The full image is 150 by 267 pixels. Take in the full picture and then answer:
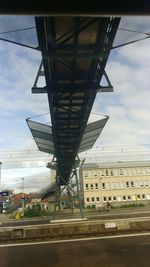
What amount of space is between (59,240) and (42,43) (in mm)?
11902

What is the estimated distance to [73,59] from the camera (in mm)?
9117

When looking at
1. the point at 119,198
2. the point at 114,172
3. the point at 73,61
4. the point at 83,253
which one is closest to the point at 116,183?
the point at 114,172

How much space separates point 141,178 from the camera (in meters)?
63.1

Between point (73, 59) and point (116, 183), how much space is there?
55.7 metres

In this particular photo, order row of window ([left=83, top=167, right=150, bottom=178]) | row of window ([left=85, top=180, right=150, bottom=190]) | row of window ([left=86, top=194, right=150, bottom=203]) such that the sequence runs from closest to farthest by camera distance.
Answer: row of window ([left=86, top=194, right=150, bottom=203])
row of window ([left=85, top=180, right=150, bottom=190])
row of window ([left=83, top=167, right=150, bottom=178])

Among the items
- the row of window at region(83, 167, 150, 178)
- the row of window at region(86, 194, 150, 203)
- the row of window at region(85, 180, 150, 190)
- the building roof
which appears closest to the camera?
the row of window at region(86, 194, 150, 203)

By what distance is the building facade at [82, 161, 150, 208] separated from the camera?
198ft

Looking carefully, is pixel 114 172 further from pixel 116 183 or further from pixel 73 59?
pixel 73 59

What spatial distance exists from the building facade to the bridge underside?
4755 centimetres

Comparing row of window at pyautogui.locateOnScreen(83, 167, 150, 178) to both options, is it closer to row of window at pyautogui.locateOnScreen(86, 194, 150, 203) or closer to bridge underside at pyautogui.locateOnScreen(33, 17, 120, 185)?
row of window at pyautogui.locateOnScreen(86, 194, 150, 203)

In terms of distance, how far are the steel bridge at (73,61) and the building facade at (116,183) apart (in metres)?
47.0

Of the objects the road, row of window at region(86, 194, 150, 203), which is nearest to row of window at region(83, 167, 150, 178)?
row of window at region(86, 194, 150, 203)

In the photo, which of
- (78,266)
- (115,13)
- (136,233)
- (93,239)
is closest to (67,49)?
(115,13)
